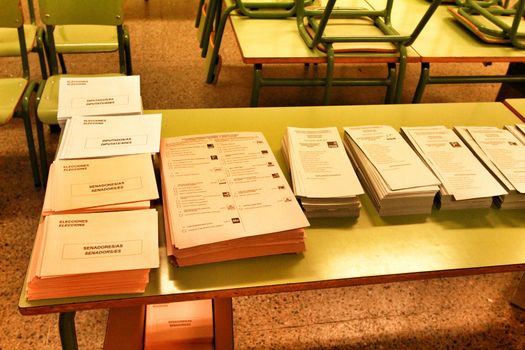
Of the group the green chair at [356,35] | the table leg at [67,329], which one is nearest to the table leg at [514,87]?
the green chair at [356,35]

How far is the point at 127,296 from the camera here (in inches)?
34.2

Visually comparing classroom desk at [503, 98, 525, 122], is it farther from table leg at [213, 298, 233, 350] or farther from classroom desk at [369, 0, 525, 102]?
table leg at [213, 298, 233, 350]

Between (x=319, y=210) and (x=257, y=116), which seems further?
(x=257, y=116)

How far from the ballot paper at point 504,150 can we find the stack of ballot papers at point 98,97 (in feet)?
3.22

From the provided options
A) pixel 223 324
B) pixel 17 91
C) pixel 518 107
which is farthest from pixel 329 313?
pixel 17 91

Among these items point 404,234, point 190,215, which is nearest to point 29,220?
point 190,215

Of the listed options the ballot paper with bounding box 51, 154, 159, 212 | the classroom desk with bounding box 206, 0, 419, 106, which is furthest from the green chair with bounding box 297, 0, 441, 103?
the ballot paper with bounding box 51, 154, 159, 212

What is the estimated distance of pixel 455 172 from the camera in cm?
117

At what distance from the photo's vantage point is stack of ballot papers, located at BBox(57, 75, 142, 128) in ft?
4.15

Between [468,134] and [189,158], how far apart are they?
2.67 feet

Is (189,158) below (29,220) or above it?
above

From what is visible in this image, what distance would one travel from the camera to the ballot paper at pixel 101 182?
976 millimetres

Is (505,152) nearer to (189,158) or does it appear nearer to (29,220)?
(189,158)

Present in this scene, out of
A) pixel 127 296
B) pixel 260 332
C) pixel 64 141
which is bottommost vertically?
pixel 260 332
